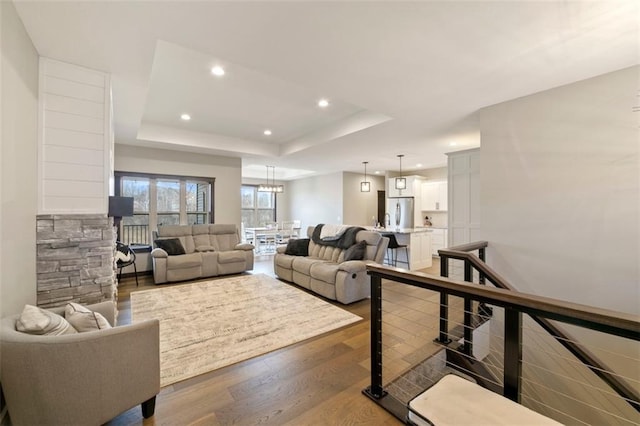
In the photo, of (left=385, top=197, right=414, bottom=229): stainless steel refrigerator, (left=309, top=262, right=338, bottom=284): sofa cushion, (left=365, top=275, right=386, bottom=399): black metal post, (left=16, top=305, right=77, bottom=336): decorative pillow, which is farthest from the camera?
(left=385, top=197, right=414, bottom=229): stainless steel refrigerator

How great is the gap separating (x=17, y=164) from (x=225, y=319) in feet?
8.12

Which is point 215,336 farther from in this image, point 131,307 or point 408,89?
point 408,89

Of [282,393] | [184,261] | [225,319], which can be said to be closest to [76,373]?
[282,393]

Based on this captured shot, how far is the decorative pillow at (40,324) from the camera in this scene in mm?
1562

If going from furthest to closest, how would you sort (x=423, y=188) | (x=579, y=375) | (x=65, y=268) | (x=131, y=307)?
(x=423, y=188) → (x=131, y=307) → (x=579, y=375) → (x=65, y=268)

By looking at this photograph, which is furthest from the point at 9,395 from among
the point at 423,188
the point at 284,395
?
the point at 423,188

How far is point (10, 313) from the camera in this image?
179 centimetres

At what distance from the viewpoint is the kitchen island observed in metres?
6.25

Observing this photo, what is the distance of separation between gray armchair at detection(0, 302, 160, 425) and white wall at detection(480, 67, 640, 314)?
3.73 metres

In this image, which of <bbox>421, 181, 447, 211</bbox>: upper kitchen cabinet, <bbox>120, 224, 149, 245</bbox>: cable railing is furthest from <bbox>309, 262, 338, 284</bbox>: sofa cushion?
<bbox>421, 181, 447, 211</bbox>: upper kitchen cabinet

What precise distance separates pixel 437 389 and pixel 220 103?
4292 mm

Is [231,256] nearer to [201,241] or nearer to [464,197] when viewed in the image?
[201,241]

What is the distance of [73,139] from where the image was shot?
2545mm

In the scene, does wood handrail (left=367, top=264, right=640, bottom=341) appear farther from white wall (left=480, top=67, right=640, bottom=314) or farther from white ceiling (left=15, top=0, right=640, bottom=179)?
white wall (left=480, top=67, right=640, bottom=314)
